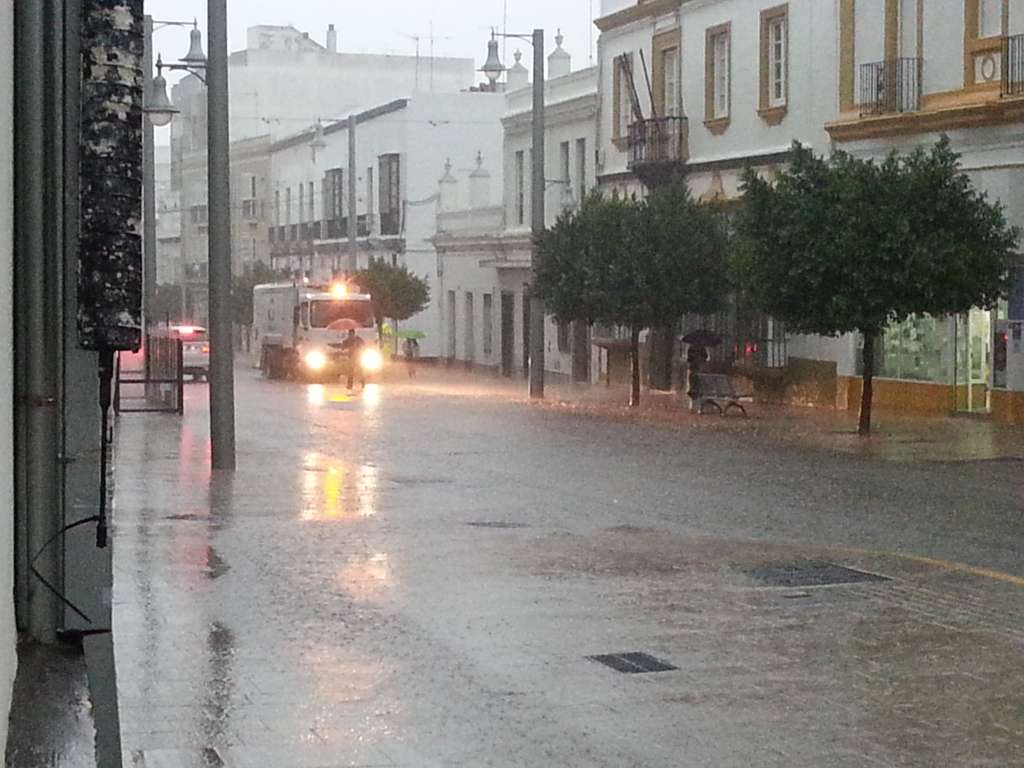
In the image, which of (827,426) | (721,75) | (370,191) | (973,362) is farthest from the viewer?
(370,191)

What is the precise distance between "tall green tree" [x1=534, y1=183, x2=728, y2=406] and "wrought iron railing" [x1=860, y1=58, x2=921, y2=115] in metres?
4.18

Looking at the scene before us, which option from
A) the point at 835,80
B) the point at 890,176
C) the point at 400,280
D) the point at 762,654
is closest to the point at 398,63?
the point at 400,280

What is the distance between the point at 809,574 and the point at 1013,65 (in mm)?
18486

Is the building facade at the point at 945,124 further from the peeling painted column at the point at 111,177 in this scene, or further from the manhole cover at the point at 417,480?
the peeling painted column at the point at 111,177

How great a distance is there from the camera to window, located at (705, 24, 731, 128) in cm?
4197

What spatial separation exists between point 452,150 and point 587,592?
59.3 m

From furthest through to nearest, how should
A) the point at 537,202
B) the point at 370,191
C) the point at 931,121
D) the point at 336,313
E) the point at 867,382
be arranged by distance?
1. the point at 370,191
2. the point at 336,313
3. the point at 537,202
4. the point at 931,121
5. the point at 867,382

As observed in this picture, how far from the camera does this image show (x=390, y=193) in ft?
234

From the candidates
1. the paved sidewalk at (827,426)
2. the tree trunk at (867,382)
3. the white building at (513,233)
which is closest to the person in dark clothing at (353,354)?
the paved sidewalk at (827,426)

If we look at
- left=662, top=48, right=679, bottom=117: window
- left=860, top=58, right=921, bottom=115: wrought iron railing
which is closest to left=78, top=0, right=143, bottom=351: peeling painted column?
→ left=860, top=58, right=921, bottom=115: wrought iron railing

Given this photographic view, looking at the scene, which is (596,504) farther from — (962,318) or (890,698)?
(962,318)

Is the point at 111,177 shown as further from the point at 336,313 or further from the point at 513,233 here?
the point at 513,233

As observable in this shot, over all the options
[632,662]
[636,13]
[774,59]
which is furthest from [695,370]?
[632,662]

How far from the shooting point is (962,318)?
3294 cm
